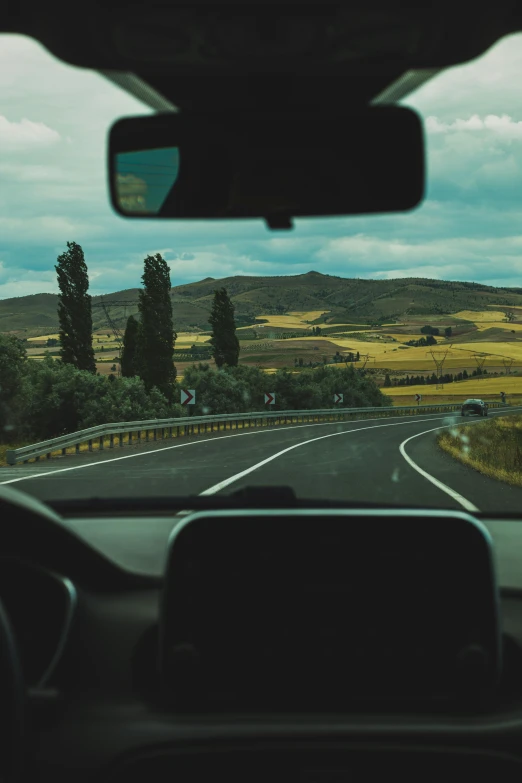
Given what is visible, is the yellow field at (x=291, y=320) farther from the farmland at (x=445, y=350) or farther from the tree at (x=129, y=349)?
the tree at (x=129, y=349)

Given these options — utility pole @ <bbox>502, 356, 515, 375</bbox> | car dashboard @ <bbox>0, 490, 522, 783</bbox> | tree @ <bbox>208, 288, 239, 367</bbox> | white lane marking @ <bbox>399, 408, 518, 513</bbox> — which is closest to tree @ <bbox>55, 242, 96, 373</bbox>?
utility pole @ <bbox>502, 356, 515, 375</bbox>

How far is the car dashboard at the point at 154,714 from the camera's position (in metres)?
2.77

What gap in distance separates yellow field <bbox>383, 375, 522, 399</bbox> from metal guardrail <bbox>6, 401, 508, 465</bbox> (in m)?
14.5

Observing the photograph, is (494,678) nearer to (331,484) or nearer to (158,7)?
(158,7)

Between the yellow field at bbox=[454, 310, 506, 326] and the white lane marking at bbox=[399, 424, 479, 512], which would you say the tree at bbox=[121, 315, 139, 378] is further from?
the white lane marking at bbox=[399, 424, 479, 512]

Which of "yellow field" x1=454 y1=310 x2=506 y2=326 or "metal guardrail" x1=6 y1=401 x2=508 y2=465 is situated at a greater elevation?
"yellow field" x1=454 y1=310 x2=506 y2=326

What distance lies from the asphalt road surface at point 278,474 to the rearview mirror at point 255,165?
22.8 ft

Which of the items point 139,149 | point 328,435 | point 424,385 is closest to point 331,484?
point 139,149

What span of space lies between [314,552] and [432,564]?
395 mm

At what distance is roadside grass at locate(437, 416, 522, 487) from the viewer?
19.5 m

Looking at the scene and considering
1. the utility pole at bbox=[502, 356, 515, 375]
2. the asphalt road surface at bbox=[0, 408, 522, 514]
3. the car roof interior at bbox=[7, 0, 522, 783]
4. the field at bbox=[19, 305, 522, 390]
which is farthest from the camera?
the utility pole at bbox=[502, 356, 515, 375]

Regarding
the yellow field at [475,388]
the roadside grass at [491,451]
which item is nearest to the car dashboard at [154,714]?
the roadside grass at [491,451]

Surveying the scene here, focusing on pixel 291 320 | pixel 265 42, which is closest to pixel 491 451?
pixel 291 320

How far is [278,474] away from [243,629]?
15464 millimetres
